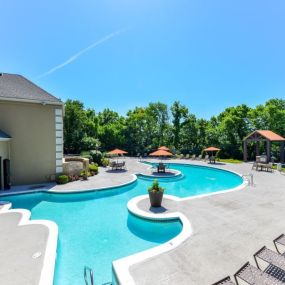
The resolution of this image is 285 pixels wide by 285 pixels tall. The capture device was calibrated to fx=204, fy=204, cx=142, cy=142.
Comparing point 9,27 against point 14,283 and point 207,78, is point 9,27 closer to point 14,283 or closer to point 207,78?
point 14,283

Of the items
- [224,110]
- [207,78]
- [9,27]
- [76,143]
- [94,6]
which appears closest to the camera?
[94,6]

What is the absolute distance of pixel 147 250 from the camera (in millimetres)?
5668

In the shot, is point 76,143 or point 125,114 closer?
point 76,143

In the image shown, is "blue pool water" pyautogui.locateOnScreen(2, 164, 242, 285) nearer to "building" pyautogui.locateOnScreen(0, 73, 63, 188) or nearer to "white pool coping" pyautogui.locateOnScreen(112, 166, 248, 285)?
"white pool coping" pyautogui.locateOnScreen(112, 166, 248, 285)

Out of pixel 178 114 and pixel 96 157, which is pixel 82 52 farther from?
pixel 178 114

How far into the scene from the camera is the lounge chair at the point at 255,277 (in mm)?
3904

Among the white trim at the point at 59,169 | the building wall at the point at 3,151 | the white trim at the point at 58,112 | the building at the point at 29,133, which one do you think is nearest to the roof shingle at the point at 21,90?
the building at the point at 29,133

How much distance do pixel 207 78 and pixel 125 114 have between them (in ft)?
85.1

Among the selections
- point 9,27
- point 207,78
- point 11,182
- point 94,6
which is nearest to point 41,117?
point 11,182

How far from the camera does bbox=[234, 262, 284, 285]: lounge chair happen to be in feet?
12.8

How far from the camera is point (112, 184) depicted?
573 inches

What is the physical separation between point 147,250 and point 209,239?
201 cm

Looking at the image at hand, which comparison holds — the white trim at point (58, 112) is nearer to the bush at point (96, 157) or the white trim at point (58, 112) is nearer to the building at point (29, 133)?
the building at point (29, 133)

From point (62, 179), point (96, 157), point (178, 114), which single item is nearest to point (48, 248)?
point (62, 179)
